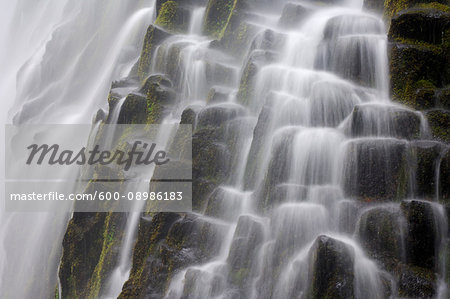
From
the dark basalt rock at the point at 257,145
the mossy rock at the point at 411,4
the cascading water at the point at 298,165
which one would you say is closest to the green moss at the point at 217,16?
the cascading water at the point at 298,165

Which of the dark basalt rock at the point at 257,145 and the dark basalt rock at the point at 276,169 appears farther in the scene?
the dark basalt rock at the point at 257,145

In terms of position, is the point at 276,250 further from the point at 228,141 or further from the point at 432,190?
the point at 228,141

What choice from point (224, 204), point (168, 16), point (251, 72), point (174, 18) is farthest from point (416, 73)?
point (168, 16)

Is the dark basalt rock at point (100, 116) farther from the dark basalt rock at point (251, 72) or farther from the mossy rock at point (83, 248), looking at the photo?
the dark basalt rock at point (251, 72)

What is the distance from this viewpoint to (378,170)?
845 centimetres

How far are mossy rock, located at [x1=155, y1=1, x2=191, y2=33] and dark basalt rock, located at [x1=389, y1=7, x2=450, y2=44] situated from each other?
8136mm

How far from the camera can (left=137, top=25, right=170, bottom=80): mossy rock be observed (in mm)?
15330

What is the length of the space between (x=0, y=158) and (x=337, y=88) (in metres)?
21.0

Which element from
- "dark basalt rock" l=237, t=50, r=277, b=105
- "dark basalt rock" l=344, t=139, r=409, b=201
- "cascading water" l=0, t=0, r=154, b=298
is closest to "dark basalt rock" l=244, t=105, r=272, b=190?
"dark basalt rock" l=237, t=50, r=277, b=105

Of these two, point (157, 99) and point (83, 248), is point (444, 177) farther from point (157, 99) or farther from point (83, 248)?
point (83, 248)

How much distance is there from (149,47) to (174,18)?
6.02ft

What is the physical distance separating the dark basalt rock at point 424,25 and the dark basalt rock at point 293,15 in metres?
4.34

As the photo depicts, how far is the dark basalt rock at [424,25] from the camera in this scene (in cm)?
995

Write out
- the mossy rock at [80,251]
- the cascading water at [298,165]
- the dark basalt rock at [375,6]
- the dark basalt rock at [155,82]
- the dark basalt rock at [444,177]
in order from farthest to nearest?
the dark basalt rock at [155,82] < the dark basalt rock at [375,6] < the mossy rock at [80,251] < the dark basalt rock at [444,177] < the cascading water at [298,165]
